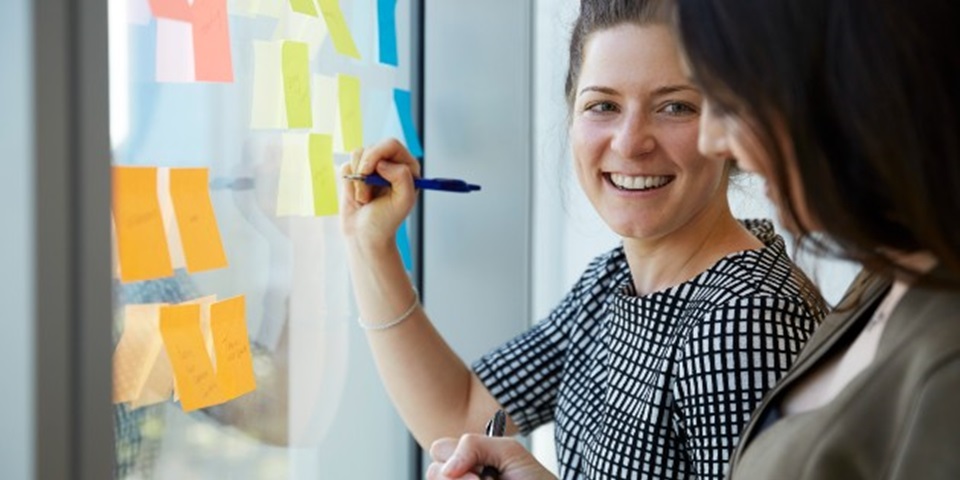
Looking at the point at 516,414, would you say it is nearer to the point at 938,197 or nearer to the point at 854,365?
the point at 854,365

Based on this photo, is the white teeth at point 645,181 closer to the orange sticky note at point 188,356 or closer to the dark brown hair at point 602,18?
the dark brown hair at point 602,18

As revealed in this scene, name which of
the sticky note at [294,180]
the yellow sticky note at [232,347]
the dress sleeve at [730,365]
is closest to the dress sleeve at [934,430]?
the dress sleeve at [730,365]

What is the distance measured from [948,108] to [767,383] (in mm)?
486

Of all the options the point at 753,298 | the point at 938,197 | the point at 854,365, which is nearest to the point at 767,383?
the point at 753,298

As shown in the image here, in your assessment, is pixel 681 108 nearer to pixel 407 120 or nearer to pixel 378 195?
pixel 378 195

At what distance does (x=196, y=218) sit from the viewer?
113 cm

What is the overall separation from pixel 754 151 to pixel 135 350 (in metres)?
0.61

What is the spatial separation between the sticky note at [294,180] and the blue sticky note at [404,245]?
0.28 metres

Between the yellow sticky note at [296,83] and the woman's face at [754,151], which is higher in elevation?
the yellow sticky note at [296,83]

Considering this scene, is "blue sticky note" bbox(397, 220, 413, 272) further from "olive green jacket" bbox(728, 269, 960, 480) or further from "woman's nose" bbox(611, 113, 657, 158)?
"olive green jacket" bbox(728, 269, 960, 480)

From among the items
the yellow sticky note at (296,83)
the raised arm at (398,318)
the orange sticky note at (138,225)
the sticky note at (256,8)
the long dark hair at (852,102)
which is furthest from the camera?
the raised arm at (398,318)

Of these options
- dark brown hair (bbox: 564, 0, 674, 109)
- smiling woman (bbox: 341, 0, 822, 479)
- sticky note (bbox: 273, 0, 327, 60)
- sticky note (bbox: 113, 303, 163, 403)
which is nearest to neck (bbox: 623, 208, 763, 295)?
smiling woman (bbox: 341, 0, 822, 479)

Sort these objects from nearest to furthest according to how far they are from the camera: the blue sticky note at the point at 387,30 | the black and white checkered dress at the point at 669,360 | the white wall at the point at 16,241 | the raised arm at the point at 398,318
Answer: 1. the white wall at the point at 16,241
2. the black and white checkered dress at the point at 669,360
3. the raised arm at the point at 398,318
4. the blue sticky note at the point at 387,30

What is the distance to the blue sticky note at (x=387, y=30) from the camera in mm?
1569
